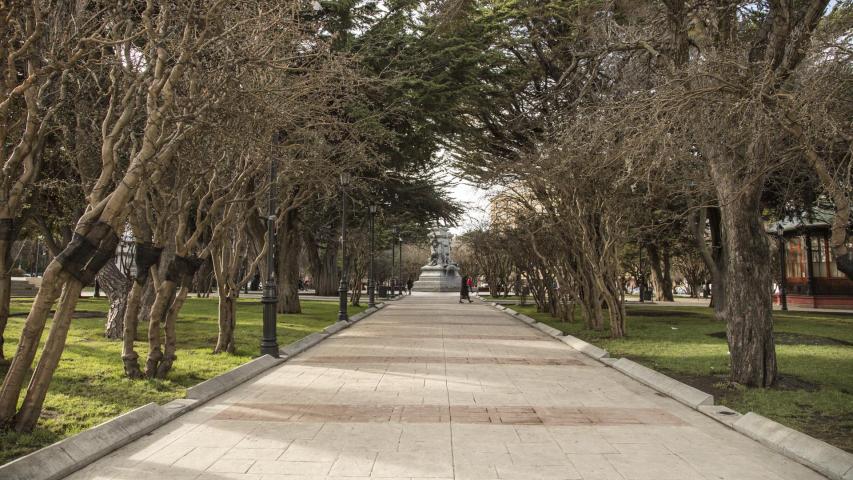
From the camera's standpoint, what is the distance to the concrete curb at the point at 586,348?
40.5 ft

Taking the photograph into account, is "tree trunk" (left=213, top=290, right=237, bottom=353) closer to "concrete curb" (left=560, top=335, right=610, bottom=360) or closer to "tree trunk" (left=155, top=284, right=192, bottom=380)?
"tree trunk" (left=155, top=284, right=192, bottom=380)

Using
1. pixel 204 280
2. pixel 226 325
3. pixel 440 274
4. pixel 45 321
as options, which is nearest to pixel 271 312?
pixel 226 325

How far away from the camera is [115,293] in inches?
535

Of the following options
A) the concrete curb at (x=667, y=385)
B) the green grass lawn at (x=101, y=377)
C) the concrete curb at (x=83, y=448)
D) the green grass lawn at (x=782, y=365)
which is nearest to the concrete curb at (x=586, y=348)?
the green grass lawn at (x=782, y=365)

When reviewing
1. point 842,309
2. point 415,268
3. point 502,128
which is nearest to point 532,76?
point 502,128

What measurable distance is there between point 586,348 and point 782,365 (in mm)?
3753

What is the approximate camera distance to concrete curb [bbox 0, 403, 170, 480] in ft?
15.0

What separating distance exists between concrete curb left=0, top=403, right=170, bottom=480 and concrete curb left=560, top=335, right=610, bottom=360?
8395 millimetres

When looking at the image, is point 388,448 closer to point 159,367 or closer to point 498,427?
point 498,427

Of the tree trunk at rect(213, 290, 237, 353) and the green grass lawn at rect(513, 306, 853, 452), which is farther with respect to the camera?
the tree trunk at rect(213, 290, 237, 353)

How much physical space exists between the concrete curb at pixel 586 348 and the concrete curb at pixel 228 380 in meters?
6.13

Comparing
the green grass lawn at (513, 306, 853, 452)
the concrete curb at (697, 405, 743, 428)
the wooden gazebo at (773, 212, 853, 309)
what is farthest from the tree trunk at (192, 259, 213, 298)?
the concrete curb at (697, 405, 743, 428)

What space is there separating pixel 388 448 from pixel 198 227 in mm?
5931

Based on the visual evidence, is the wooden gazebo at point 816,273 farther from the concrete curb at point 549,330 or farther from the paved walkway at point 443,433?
the paved walkway at point 443,433
